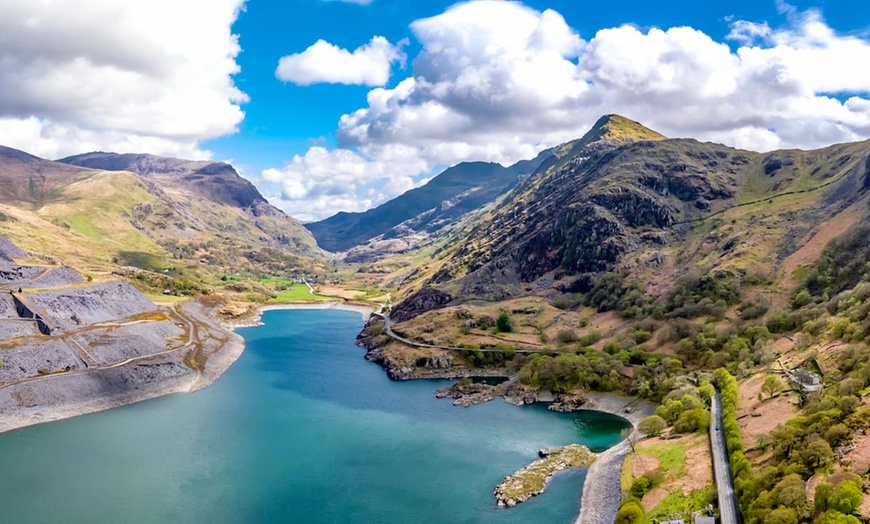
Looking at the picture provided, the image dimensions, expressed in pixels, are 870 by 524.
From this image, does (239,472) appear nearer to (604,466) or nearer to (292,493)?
(292,493)

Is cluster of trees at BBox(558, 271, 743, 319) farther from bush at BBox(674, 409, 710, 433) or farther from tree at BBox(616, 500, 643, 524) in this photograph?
tree at BBox(616, 500, 643, 524)

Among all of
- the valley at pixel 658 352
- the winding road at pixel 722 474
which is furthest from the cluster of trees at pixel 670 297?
the winding road at pixel 722 474

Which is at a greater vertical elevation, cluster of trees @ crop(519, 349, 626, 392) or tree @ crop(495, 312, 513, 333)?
tree @ crop(495, 312, 513, 333)

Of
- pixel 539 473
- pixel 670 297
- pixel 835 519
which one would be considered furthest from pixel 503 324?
pixel 835 519

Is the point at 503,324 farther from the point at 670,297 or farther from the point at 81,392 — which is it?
the point at 81,392

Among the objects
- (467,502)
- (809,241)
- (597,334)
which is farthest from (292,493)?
(809,241)

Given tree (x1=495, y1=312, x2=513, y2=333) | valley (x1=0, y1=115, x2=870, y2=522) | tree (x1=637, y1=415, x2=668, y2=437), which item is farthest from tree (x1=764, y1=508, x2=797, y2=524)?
tree (x1=495, y1=312, x2=513, y2=333)
